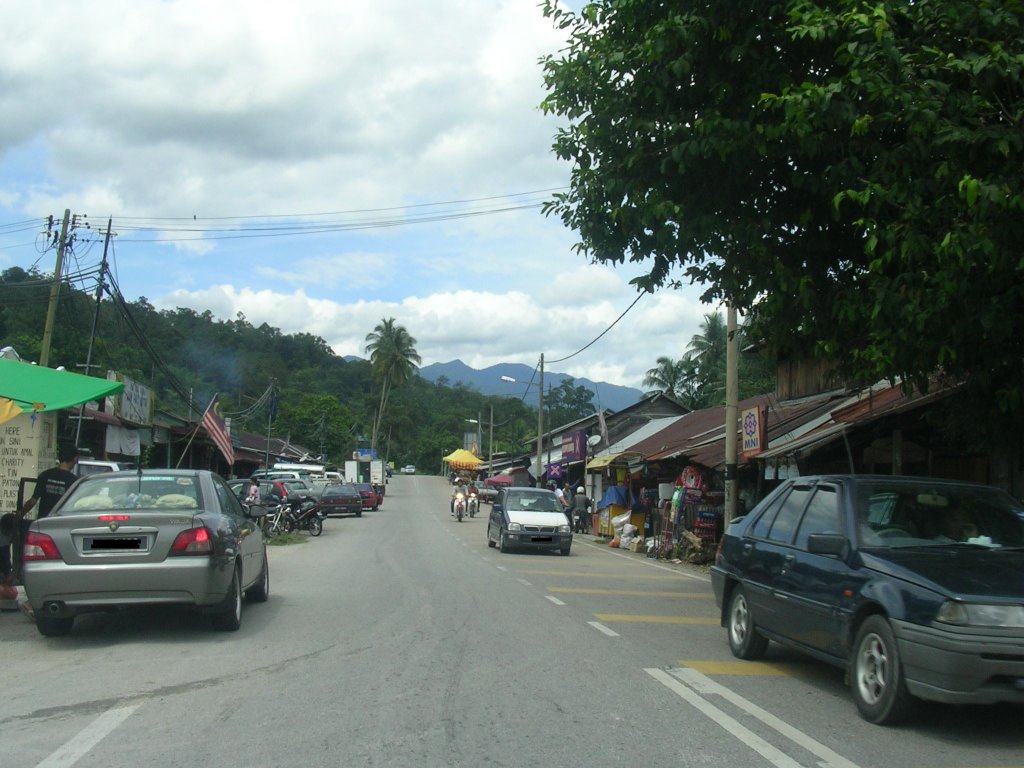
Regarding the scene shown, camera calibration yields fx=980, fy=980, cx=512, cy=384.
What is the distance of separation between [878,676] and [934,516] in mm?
1508

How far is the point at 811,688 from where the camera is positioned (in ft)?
24.7

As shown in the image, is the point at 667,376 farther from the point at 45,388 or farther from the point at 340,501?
the point at 45,388

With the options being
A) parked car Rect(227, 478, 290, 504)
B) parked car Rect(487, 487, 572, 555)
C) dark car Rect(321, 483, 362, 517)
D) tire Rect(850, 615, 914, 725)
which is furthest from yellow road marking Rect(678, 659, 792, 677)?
dark car Rect(321, 483, 362, 517)

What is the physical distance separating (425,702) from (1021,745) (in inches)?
148

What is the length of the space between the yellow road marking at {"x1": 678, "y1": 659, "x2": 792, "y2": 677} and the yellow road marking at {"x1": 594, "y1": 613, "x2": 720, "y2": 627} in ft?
9.23

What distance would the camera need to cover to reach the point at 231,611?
9516mm

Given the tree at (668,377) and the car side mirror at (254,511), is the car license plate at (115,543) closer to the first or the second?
the car side mirror at (254,511)

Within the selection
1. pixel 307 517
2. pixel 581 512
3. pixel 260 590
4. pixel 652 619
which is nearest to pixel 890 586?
pixel 652 619

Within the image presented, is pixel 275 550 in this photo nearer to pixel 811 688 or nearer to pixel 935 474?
pixel 935 474

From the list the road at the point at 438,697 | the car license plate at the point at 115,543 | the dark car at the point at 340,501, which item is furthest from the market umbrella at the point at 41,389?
the dark car at the point at 340,501

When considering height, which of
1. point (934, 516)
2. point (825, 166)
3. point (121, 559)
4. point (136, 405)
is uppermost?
point (825, 166)

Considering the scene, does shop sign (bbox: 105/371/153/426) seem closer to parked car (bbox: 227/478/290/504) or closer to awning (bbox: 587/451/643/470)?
parked car (bbox: 227/478/290/504)

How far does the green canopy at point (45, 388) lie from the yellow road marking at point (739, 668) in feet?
20.4

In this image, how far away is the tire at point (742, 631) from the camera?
336 inches
